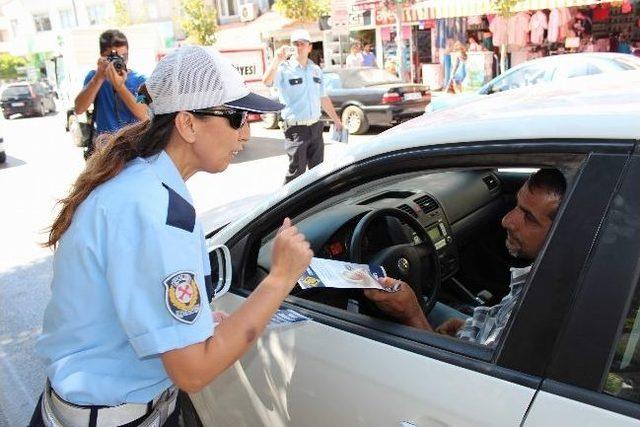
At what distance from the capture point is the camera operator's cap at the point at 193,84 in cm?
137

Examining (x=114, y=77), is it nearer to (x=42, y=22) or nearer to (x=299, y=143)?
(x=299, y=143)

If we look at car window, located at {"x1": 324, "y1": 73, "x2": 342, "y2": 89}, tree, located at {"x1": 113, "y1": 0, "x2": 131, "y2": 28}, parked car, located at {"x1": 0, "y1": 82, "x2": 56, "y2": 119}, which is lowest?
parked car, located at {"x1": 0, "y1": 82, "x2": 56, "y2": 119}

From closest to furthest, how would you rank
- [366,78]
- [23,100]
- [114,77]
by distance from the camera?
[114,77] < [366,78] < [23,100]

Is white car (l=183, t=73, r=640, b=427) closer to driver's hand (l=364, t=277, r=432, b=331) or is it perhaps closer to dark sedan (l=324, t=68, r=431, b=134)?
driver's hand (l=364, t=277, r=432, b=331)

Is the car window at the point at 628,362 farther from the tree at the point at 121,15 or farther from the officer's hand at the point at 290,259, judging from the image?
the tree at the point at 121,15

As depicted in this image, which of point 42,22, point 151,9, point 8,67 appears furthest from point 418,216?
point 42,22

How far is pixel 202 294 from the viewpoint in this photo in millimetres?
1303

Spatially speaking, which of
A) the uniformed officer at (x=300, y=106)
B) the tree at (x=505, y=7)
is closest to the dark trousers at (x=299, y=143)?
the uniformed officer at (x=300, y=106)

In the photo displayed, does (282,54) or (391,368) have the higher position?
(282,54)

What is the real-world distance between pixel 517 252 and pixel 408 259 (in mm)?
383

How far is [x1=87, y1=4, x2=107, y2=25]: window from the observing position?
1636 inches

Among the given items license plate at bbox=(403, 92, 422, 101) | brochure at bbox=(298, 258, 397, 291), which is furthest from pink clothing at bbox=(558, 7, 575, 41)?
brochure at bbox=(298, 258, 397, 291)

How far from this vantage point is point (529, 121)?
1377 millimetres

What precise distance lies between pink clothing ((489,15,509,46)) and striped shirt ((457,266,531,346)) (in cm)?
1537
